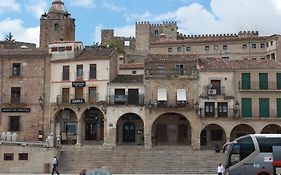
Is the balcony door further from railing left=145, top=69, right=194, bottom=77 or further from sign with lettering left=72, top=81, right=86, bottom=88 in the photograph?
sign with lettering left=72, top=81, right=86, bottom=88

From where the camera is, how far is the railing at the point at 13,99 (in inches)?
1987

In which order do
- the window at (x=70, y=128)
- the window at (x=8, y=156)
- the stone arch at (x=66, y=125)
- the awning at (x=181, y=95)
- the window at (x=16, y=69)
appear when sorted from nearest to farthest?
1. the window at (x=8, y=156)
2. the awning at (x=181, y=95)
3. the stone arch at (x=66, y=125)
4. the window at (x=70, y=128)
5. the window at (x=16, y=69)

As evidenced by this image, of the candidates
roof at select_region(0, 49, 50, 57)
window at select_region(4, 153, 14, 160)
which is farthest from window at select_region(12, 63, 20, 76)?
window at select_region(4, 153, 14, 160)

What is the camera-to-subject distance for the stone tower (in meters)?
83.2

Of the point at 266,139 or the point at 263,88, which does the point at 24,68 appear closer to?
the point at 263,88

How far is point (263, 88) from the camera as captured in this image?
48.8m

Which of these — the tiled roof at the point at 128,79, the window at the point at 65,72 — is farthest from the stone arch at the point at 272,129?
the window at the point at 65,72

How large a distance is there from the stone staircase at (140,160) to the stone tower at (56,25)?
41169mm

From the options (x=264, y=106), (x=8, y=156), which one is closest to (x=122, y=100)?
(x=8, y=156)

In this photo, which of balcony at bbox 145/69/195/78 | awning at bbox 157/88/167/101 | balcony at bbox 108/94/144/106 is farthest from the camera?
balcony at bbox 145/69/195/78

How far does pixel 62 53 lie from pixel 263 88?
20098mm

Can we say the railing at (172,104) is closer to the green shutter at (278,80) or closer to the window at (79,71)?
the window at (79,71)

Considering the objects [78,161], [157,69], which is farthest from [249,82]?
[78,161]

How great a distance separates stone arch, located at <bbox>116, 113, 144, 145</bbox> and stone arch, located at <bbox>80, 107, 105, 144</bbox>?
5.58 feet
